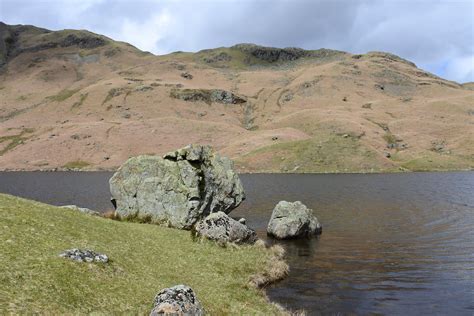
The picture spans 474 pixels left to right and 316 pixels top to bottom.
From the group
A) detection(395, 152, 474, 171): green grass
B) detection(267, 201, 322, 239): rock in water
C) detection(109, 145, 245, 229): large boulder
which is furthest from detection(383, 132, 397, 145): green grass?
detection(109, 145, 245, 229): large boulder

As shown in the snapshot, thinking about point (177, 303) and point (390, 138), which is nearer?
point (177, 303)

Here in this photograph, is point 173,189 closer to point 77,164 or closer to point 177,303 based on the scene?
point 177,303

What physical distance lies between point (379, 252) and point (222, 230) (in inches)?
638

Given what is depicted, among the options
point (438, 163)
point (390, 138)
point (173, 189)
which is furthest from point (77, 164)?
point (173, 189)

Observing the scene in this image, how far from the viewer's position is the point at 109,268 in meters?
24.1

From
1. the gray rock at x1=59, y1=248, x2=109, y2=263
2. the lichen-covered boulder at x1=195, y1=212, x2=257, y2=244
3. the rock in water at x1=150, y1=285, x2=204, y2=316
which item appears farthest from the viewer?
the lichen-covered boulder at x1=195, y1=212, x2=257, y2=244

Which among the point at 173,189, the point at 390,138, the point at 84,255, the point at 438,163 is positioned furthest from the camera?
the point at 390,138

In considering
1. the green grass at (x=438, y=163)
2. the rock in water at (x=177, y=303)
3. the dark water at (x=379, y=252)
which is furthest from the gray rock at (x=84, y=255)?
the green grass at (x=438, y=163)

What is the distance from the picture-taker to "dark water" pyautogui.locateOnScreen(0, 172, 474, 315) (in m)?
28.3

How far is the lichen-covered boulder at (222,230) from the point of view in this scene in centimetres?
3816

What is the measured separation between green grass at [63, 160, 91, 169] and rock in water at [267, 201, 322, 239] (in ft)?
507

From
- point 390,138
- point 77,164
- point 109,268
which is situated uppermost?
point 390,138

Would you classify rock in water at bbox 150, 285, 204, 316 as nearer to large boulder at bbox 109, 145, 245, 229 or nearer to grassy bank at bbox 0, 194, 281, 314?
grassy bank at bbox 0, 194, 281, 314

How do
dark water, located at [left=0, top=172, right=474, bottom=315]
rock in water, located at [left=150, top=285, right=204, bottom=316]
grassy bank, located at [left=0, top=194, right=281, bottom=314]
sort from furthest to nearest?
1. dark water, located at [left=0, top=172, right=474, bottom=315]
2. grassy bank, located at [left=0, top=194, right=281, bottom=314]
3. rock in water, located at [left=150, top=285, right=204, bottom=316]
